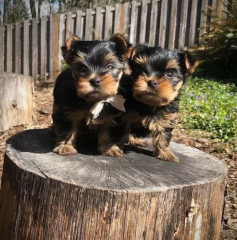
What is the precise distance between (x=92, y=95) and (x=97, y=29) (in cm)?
949

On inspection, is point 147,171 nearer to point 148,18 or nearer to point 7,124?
point 7,124

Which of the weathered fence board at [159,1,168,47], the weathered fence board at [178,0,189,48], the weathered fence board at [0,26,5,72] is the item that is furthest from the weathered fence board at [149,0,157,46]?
the weathered fence board at [0,26,5,72]

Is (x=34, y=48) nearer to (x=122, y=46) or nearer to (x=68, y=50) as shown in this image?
(x=68, y=50)

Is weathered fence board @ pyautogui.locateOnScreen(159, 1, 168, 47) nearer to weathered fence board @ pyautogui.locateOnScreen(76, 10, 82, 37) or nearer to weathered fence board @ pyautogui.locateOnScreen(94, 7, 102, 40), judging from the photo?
weathered fence board @ pyautogui.locateOnScreen(94, 7, 102, 40)

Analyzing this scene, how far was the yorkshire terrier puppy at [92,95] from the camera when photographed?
2961 mm

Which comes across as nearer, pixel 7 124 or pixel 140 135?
pixel 140 135

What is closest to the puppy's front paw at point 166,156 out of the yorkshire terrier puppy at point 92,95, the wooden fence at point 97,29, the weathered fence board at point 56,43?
the yorkshire terrier puppy at point 92,95

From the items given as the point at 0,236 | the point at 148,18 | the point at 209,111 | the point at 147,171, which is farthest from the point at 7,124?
the point at 148,18

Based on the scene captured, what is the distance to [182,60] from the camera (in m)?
3.32

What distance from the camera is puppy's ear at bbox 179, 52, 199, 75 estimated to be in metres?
3.28

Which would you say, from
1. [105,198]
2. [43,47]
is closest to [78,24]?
[43,47]

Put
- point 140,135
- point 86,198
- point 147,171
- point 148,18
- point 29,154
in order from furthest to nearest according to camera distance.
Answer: point 148,18 → point 140,135 → point 29,154 → point 147,171 → point 86,198

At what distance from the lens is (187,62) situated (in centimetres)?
328

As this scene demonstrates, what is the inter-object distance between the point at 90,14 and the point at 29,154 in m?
9.32
